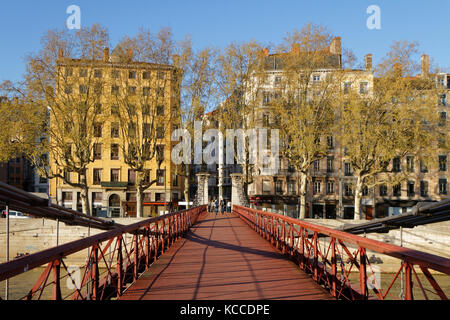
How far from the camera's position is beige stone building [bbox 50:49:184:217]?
28547 millimetres

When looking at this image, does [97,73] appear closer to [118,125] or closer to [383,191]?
[118,125]

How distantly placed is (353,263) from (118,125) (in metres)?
29.9

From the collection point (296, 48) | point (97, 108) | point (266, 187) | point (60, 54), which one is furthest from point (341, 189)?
point (60, 54)

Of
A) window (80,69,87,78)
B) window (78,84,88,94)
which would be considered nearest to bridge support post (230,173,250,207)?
window (78,84,88,94)

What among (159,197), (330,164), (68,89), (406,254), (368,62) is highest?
(368,62)

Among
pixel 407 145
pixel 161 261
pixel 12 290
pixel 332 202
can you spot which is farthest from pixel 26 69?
pixel 332 202

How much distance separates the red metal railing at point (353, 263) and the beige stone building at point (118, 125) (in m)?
20.1

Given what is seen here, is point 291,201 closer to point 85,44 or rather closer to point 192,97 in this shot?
point 192,97

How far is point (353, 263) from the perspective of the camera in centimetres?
556

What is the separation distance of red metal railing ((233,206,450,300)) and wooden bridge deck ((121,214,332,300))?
242 mm

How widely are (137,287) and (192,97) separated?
26.5 meters

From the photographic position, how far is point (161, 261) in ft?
31.9

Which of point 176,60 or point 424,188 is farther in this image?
point 424,188

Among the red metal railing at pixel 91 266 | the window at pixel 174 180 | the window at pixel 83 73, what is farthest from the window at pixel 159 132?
the red metal railing at pixel 91 266
